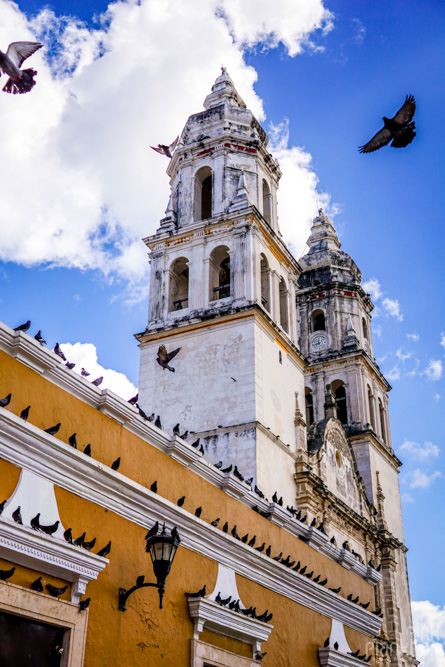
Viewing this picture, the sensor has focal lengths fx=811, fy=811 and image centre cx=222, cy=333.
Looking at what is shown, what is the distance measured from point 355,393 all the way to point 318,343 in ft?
9.04

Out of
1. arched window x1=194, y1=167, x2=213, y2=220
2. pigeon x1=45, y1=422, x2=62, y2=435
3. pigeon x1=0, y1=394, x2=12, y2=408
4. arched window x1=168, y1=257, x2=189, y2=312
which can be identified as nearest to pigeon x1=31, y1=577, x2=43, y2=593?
pigeon x1=45, y1=422, x2=62, y2=435

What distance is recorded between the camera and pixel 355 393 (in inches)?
1057

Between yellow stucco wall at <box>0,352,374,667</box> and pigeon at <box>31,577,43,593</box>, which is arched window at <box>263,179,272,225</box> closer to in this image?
yellow stucco wall at <box>0,352,374,667</box>

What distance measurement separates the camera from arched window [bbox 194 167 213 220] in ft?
71.4

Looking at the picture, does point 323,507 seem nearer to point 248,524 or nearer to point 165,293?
point 165,293

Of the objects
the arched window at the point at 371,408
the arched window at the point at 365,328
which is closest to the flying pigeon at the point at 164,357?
the arched window at the point at 371,408

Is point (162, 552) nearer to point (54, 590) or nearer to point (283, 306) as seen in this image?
point (54, 590)

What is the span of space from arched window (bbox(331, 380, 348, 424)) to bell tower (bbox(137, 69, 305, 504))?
646 centimetres

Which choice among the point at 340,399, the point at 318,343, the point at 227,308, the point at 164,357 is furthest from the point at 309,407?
the point at 164,357

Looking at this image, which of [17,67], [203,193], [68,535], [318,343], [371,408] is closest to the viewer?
[68,535]

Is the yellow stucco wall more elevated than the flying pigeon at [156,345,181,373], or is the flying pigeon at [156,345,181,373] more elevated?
the flying pigeon at [156,345,181,373]

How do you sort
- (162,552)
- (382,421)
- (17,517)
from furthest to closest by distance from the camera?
(382,421) < (162,552) < (17,517)

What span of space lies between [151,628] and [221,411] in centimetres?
1003

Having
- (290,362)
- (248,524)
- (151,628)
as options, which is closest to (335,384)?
(290,362)
